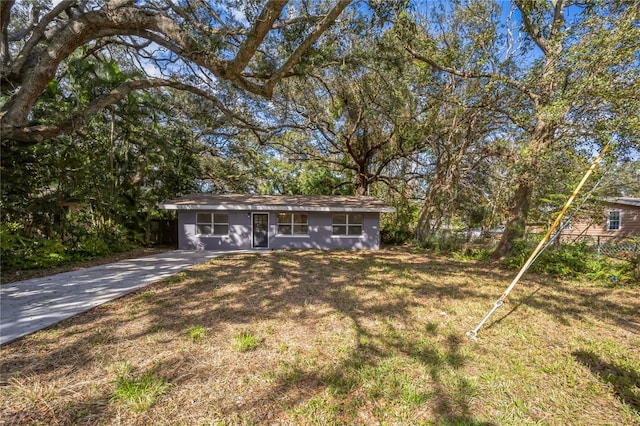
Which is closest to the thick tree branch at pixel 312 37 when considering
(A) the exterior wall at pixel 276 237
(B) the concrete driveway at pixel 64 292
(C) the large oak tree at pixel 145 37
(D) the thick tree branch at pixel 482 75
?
(C) the large oak tree at pixel 145 37

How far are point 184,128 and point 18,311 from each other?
37.1ft

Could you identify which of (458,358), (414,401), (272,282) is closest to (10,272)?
(272,282)

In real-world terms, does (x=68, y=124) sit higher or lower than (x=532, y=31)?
lower

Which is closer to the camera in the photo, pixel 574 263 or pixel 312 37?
pixel 312 37

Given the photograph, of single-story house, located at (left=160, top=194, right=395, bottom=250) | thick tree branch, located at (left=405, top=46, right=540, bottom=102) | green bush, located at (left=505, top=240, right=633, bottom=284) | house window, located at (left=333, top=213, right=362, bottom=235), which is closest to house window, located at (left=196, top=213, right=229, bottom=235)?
single-story house, located at (left=160, top=194, right=395, bottom=250)

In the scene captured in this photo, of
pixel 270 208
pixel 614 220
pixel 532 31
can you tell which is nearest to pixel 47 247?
pixel 270 208

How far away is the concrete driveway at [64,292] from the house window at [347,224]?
282 inches

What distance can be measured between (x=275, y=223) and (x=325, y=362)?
1019cm

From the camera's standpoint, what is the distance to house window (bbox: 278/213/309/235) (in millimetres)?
13047

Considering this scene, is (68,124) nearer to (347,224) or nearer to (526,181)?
(347,224)

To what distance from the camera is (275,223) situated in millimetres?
12930

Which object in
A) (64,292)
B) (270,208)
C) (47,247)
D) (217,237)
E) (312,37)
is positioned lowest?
(64,292)

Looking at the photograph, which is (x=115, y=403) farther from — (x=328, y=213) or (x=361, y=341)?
(x=328, y=213)

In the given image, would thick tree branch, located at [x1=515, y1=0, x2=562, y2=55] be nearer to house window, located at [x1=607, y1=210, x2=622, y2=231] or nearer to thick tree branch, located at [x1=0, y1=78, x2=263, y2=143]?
thick tree branch, located at [x1=0, y1=78, x2=263, y2=143]
